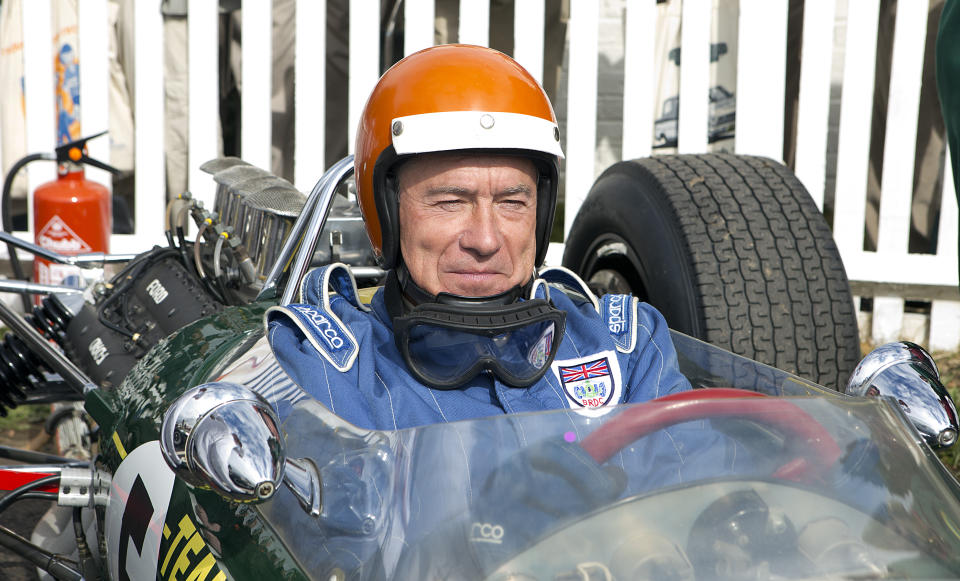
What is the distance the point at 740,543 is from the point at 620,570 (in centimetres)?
14

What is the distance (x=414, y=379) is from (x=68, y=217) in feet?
9.42

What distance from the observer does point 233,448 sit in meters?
1.12

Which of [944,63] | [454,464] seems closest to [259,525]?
[454,464]

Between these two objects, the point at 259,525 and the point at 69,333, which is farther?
the point at 69,333

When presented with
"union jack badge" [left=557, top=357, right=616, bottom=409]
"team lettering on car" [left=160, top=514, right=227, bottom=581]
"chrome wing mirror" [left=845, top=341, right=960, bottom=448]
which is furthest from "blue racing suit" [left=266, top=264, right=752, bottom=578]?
"chrome wing mirror" [left=845, top=341, right=960, bottom=448]

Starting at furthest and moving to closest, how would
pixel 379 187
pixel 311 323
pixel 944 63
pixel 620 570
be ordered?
pixel 944 63
pixel 379 187
pixel 311 323
pixel 620 570

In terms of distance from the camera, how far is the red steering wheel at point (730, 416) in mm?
1154

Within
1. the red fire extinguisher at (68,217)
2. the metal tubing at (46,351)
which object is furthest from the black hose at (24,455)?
the red fire extinguisher at (68,217)

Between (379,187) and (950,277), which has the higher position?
(379,187)

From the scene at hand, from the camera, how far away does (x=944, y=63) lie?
2436 millimetres

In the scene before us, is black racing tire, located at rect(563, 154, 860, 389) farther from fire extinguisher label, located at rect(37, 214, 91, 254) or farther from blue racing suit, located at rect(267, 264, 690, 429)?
fire extinguisher label, located at rect(37, 214, 91, 254)

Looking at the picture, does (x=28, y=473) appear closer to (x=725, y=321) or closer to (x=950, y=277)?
(x=725, y=321)

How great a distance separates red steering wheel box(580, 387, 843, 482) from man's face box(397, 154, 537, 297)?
0.72 meters

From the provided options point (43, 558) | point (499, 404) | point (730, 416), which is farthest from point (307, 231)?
point (730, 416)
